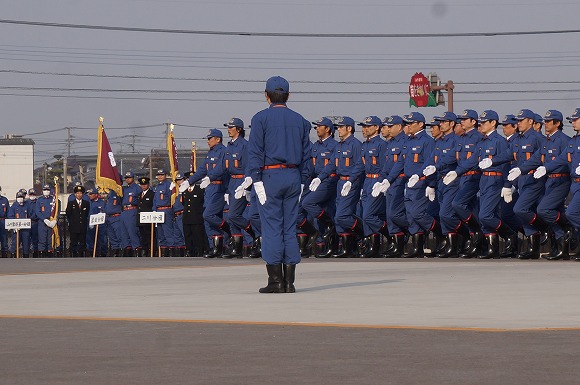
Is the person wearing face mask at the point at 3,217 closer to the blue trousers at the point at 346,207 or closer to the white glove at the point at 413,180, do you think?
Answer: the blue trousers at the point at 346,207

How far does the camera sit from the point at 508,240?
21.8m

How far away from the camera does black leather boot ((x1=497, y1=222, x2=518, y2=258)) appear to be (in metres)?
21.7

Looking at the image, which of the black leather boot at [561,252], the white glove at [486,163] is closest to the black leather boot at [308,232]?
the white glove at [486,163]

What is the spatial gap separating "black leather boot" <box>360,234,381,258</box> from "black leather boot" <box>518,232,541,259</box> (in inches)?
122

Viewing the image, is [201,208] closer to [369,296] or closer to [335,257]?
[335,257]

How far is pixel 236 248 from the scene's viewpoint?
2331 centimetres

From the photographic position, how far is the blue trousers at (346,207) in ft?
76.7

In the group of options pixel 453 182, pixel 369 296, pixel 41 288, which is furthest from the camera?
pixel 453 182

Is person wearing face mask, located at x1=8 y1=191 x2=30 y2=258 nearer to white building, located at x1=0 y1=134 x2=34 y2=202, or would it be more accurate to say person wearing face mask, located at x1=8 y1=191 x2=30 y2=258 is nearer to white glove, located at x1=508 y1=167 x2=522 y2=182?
white glove, located at x1=508 y1=167 x2=522 y2=182

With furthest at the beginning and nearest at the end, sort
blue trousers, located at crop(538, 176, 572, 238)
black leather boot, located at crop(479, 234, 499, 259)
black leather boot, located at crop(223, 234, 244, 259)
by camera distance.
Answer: black leather boot, located at crop(223, 234, 244, 259)
black leather boot, located at crop(479, 234, 499, 259)
blue trousers, located at crop(538, 176, 572, 238)

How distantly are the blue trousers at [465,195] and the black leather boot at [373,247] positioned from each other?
186 cm

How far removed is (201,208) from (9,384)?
23.4 meters

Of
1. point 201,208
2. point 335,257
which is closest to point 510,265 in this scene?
point 335,257

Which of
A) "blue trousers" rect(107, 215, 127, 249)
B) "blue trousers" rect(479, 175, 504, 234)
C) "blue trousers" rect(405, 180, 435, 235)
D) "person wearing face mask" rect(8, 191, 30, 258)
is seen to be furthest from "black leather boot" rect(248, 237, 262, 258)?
"person wearing face mask" rect(8, 191, 30, 258)
